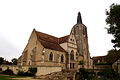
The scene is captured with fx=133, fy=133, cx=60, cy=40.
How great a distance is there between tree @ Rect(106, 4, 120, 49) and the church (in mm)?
16130

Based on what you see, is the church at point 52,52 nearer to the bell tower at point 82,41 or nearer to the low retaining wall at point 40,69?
the bell tower at point 82,41

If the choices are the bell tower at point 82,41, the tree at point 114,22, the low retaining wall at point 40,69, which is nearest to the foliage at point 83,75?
the low retaining wall at point 40,69

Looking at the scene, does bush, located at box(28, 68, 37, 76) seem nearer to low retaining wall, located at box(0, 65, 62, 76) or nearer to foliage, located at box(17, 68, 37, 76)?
foliage, located at box(17, 68, 37, 76)

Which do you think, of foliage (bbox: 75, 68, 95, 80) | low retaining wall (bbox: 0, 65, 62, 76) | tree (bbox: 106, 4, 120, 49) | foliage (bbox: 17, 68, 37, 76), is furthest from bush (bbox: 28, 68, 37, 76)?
tree (bbox: 106, 4, 120, 49)

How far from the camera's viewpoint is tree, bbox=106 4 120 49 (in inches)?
870

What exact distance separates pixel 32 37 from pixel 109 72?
2235cm

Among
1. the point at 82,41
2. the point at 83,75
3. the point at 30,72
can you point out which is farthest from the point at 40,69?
the point at 82,41

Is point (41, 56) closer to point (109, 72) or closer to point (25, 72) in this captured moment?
point (25, 72)

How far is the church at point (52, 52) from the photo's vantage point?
34688 mm

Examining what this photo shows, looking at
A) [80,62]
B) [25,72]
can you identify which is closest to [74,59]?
[80,62]

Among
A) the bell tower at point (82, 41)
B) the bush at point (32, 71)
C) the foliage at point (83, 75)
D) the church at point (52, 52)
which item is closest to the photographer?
the foliage at point (83, 75)

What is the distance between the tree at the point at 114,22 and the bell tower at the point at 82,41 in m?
24.2

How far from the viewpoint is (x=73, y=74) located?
90.7 feet

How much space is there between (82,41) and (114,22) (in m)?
26.7
